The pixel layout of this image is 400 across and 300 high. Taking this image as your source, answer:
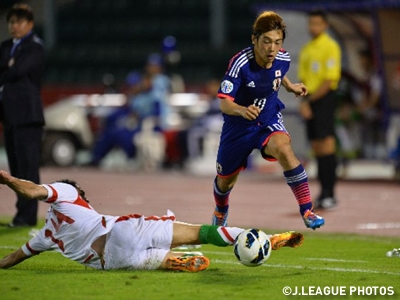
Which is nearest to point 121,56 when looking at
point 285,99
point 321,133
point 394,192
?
point 285,99

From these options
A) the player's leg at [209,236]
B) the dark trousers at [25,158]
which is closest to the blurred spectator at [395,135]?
the dark trousers at [25,158]

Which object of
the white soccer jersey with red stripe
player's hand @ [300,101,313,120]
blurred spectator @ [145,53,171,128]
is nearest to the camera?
the white soccer jersey with red stripe

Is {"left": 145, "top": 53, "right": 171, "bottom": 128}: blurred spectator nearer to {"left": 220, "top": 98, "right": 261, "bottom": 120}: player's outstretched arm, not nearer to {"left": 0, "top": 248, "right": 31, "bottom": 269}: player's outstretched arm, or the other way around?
{"left": 220, "top": 98, "right": 261, "bottom": 120}: player's outstretched arm

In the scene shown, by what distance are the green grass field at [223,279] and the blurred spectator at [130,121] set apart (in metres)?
12.7

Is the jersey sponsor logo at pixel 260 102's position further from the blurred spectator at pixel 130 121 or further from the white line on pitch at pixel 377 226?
the blurred spectator at pixel 130 121

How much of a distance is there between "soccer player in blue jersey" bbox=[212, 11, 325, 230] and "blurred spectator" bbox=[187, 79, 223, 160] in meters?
12.7

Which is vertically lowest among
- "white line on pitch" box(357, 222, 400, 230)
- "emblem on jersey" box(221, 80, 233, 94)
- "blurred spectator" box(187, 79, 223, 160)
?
"white line on pitch" box(357, 222, 400, 230)

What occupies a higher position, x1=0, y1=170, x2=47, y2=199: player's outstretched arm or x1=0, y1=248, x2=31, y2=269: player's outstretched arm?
x1=0, y1=170, x2=47, y2=199: player's outstretched arm

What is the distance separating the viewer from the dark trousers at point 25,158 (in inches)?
498

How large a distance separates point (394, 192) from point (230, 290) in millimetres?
10255

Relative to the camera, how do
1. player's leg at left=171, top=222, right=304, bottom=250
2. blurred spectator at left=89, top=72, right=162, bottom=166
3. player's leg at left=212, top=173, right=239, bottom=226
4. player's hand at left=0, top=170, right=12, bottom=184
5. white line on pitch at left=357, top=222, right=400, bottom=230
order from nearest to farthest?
player's hand at left=0, top=170, right=12, bottom=184 < player's leg at left=171, top=222, right=304, bottom=250 < player's leg at left=212, top=173, right=239, bottom=226 < white line on pitch at left=357, top=222, right=400, bottom=230 < blurred spectator at left=89, top=72, right=162, bottom=166

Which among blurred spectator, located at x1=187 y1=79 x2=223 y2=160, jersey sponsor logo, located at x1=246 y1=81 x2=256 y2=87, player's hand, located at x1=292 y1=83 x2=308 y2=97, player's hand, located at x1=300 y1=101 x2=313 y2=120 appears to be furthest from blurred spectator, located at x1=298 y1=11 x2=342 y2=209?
blurred spectator, located at x1=187 y1=79 x2=223 y2=160

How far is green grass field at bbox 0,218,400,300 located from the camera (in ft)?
25.2

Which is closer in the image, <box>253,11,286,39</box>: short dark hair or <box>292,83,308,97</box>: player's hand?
<box>253,11,286,39</box>: short dark hair
